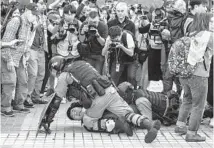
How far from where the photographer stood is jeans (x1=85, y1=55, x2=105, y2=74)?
379 inches

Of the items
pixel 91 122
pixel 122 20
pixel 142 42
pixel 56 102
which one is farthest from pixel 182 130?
pixel 142 42

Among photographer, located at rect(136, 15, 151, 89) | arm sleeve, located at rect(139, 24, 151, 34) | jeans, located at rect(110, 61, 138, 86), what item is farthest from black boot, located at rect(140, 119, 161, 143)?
arm sleeve, located at rect(139, 24, 151, 34)

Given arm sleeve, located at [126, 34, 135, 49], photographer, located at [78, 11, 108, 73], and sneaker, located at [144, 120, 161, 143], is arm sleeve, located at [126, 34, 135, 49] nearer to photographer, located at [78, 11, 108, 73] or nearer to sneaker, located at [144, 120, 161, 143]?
photographer, located at [78, 11, 108, 73]

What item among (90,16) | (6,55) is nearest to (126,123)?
(6,55)

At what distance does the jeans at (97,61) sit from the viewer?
31.6 ft

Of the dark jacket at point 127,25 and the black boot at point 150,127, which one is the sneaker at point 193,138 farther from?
the dark jacket at point 127,25

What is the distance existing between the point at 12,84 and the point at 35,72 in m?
0.92

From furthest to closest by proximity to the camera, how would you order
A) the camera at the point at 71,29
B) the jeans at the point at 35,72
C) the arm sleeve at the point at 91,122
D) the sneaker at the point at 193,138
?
the camera at the point at 71,29
the jeans at the point at 35,72
the arm sleeve at the point at 91,122
the sneaker at the point at 193,138

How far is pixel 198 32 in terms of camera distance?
6.71m

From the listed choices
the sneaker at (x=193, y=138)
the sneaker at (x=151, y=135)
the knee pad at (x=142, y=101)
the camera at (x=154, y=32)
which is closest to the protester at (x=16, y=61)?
the knee pad at (x=142, y=101)

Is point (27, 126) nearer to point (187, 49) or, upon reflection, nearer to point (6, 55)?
point (6, 55)

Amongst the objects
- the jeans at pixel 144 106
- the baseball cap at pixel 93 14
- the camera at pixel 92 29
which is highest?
the baseball cap at pixel 93 14

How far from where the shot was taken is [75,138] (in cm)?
695

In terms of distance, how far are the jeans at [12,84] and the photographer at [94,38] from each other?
135cm
